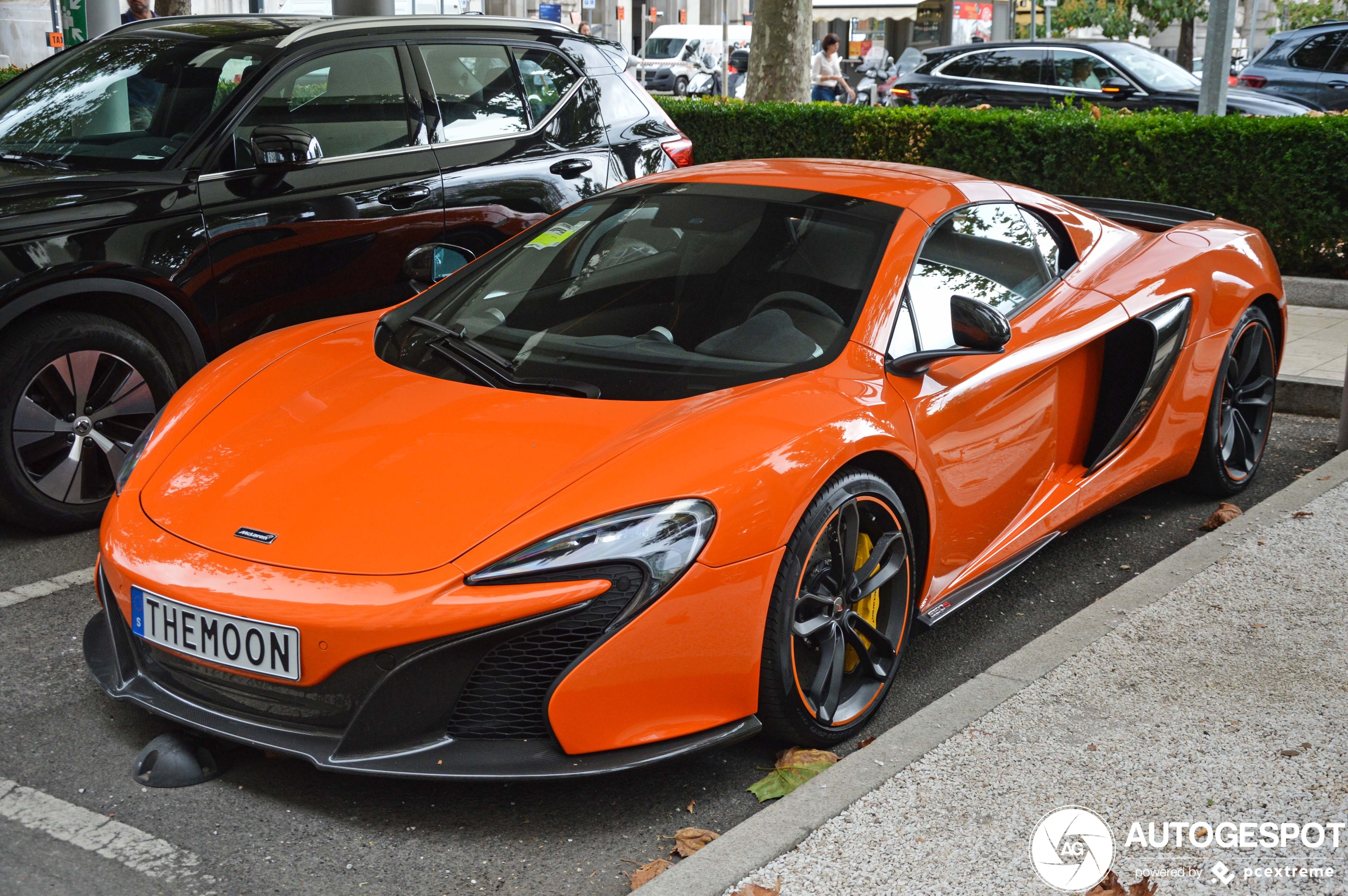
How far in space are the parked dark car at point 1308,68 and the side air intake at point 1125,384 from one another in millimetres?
13400

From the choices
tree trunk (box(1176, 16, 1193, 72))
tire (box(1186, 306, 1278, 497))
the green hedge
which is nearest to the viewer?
tire (box(1186, 306, 1278, 497))

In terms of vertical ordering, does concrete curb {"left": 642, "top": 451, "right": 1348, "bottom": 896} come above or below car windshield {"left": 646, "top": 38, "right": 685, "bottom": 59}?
below

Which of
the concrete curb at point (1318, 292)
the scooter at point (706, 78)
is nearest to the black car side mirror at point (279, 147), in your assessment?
the concrete curb at point (1318, 292)

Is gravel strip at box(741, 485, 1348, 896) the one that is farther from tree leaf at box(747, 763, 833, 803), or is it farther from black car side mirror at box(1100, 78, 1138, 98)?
black car side mirror at box(1100, 78, 1138, 98)

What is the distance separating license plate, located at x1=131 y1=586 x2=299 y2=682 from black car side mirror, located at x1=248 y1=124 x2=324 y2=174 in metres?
2.59

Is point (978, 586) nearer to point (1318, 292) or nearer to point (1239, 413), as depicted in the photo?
point (1239, 413)

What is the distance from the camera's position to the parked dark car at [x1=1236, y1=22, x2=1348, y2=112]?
16.2 metres

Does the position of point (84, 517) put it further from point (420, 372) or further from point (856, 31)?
point (856, 31)

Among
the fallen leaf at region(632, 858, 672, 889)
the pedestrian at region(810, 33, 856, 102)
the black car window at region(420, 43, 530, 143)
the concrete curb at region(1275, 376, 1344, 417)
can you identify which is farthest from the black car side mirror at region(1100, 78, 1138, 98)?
the fallen leaf at region(632, 858, 672, 889)

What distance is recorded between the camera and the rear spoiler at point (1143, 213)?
5164mm

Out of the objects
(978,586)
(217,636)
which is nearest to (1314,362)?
(978,586)

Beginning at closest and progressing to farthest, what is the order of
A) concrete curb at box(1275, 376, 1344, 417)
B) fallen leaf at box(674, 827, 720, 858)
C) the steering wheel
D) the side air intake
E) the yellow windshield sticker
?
fallen leaf at box(674, 827, 720, 858) → the steering wheel → the yellow windshield sticker → the side air intake → concrete curb at box(1275, 376, 1344, 417)

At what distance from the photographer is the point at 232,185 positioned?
5043 millimetres

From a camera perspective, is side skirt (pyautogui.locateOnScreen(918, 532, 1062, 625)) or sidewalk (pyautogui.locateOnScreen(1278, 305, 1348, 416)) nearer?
side skirt (pyautogui.locateOnScreen(918, 532, 1062, 625))
